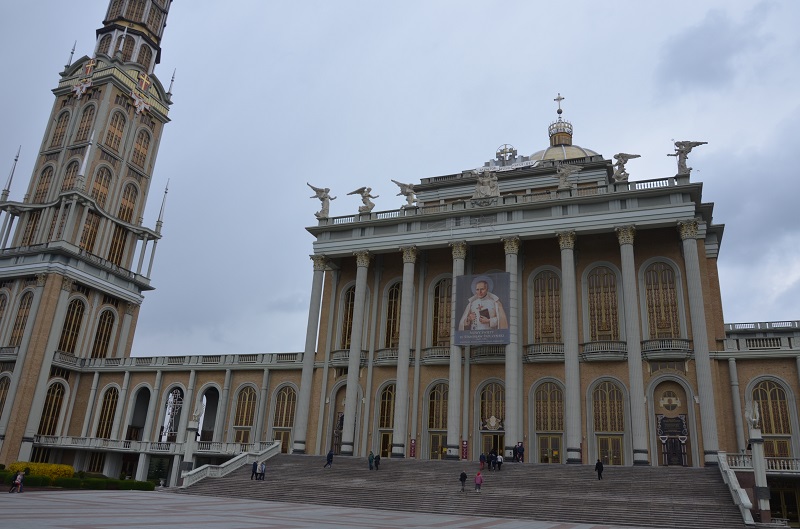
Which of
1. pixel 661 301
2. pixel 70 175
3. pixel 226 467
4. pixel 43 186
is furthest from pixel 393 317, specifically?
pixel 43 186

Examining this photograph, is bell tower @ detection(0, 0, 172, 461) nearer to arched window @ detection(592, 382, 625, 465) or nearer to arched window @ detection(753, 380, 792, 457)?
arched window @ detection(592, 382, 625, 465)

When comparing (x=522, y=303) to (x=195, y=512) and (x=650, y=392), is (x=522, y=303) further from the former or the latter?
(x=195, y=512)

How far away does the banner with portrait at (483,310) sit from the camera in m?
36.2

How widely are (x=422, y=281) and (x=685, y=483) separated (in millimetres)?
20845

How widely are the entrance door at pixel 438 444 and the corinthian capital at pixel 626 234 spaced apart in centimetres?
1555

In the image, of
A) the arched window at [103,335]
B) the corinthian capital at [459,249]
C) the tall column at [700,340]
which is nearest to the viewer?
the tall column at [700,340]

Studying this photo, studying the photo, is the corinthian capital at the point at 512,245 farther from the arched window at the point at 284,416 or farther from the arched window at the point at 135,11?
the arched window at the point at 135,11

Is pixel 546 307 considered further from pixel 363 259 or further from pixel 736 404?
pixel 363 259

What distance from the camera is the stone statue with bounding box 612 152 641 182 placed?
3675 cm

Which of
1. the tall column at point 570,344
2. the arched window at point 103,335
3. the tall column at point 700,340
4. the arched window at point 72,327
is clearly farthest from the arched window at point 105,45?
the tall column at point 700,340

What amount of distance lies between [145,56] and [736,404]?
5984 centimetres

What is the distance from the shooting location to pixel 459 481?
29469 mm

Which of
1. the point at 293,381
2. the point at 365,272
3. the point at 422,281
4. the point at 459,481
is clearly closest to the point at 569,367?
the point at 459,481

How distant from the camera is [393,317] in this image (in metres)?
42.6
